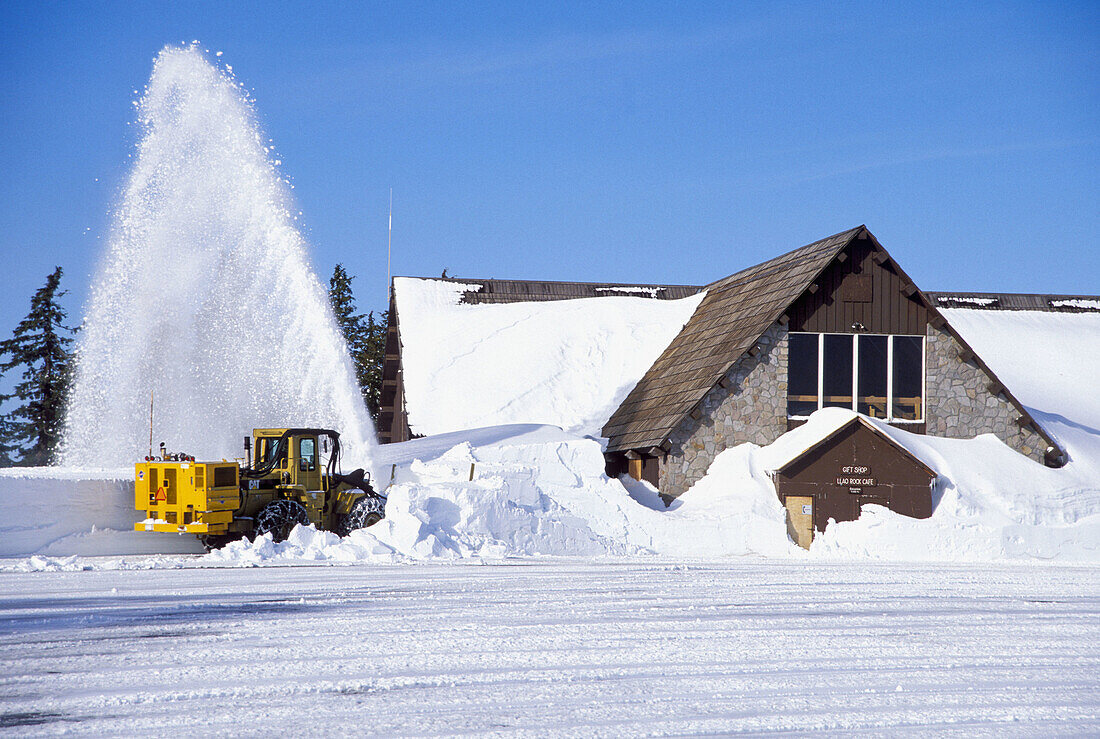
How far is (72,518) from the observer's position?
58.3 feet

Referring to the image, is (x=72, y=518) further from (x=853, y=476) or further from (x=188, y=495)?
(x=853, y=476)

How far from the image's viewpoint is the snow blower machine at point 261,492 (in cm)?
1648

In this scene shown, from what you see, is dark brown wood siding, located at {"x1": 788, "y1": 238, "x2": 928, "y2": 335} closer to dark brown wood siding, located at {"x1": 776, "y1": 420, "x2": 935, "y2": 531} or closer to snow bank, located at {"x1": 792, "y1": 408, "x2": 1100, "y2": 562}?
snow bank, located at {"x1": 792, "y1": 408, "x2": 1100, "y2": 562}

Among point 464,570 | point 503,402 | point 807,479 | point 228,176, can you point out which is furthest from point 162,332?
point 807,479

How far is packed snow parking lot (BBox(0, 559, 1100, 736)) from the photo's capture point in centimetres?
626

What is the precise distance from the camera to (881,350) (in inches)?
945

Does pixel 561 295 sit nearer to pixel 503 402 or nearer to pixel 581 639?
pixel 503 402

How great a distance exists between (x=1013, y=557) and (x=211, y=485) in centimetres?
1491

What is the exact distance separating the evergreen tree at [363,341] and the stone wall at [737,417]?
25.2 meters

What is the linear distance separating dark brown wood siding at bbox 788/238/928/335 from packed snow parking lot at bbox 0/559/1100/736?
1101 cm

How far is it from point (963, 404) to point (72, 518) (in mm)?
18405

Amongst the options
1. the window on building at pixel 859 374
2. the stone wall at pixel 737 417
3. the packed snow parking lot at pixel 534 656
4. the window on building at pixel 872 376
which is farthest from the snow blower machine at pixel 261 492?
the window on building at pixel 872 376

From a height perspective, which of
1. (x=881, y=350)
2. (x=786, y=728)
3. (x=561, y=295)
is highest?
(x=561, y=295)

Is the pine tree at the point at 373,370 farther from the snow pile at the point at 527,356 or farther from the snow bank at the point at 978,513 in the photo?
the snow bank at the point at 978,513
